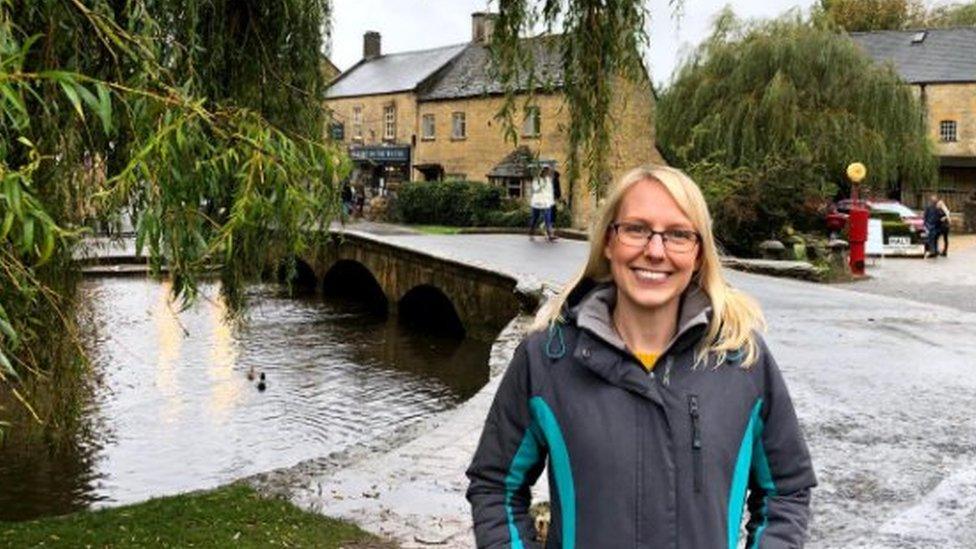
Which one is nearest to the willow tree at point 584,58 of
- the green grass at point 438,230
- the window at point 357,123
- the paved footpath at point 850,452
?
the paved footpath at point 850,452

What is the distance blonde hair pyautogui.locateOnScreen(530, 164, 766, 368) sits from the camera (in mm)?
2352

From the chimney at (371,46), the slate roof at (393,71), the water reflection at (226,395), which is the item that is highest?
the chimney at (371,46)

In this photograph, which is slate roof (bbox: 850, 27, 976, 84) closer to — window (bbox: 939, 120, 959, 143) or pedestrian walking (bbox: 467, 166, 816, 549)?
window (bbox: 939, 120, 959, 143)

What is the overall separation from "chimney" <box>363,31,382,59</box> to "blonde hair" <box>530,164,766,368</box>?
185 ft

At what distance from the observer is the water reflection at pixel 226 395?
10.1 m

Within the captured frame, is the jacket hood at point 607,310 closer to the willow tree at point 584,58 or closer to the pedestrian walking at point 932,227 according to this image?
the willow tree at point 584,58

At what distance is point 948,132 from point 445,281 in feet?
118

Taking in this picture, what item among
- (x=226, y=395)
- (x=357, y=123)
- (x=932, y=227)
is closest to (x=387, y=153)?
(x=357, y=123)

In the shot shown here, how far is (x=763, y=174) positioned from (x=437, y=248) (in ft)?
25.1

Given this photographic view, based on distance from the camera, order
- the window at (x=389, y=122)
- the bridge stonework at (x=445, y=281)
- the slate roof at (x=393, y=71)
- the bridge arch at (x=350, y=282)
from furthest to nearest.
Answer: the slate roof at (x=393, y=71) → the window at (x=389, y=122) → the bridge arch at (x=350, y=282) → the bridge stonework at (x=445, y=281)

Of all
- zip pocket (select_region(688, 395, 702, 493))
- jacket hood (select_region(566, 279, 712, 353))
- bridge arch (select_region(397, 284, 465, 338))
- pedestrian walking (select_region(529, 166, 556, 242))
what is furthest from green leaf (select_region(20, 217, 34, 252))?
pedestrian walking (select_region(529, 166, 556, 242))

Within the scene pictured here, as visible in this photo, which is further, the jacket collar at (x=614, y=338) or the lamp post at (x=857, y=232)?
the lamp post at (x=857, y=232)

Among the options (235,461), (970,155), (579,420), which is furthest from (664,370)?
(970,155)

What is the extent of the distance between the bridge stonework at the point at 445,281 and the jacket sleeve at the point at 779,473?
12474mm
